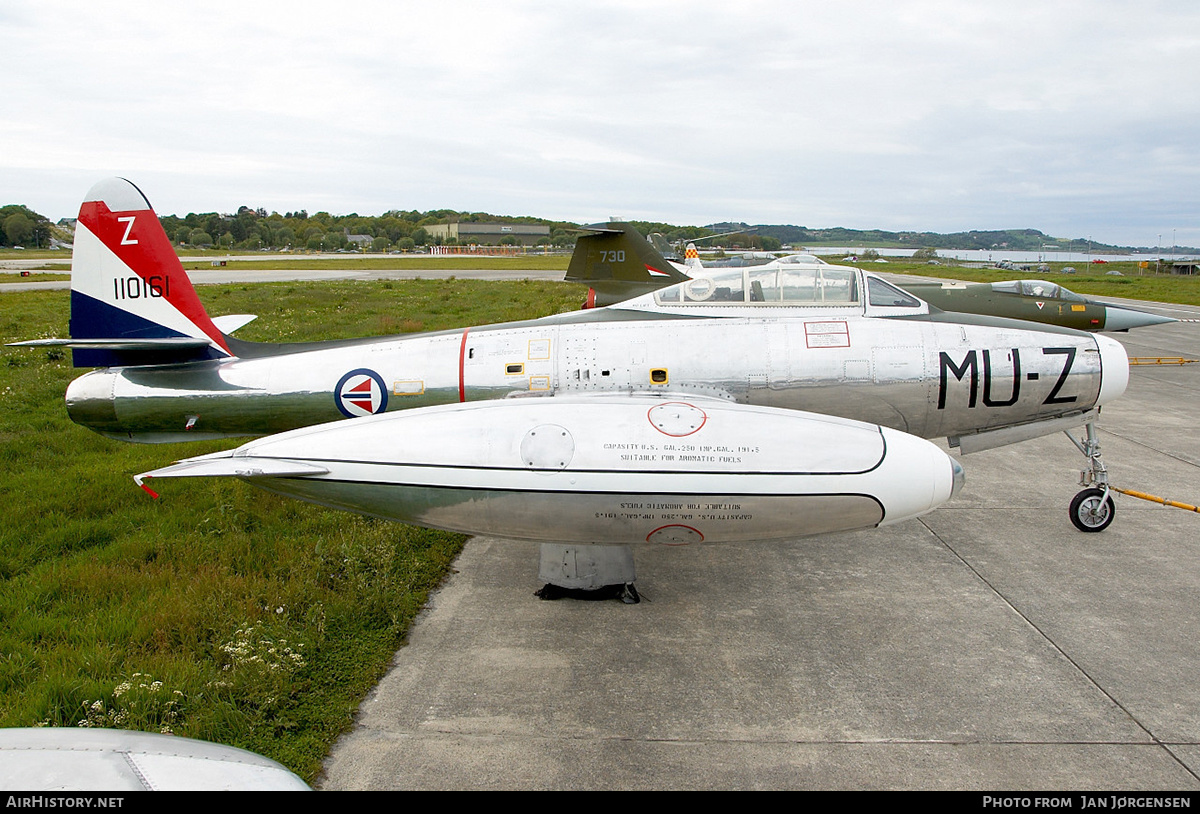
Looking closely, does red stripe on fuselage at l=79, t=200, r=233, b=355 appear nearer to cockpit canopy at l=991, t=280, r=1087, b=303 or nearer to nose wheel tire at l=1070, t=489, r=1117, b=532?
nose wheel tire at l=1070, t=489, r=1117, b=532

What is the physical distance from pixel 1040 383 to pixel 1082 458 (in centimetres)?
381

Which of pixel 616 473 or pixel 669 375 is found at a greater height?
pixel 669 375

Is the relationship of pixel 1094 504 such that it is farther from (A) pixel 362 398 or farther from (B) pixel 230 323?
(B) pixel 230 323

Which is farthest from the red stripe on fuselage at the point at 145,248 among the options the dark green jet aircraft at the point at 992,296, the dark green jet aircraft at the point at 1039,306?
the dark green jet aircraft at the point at 1039,306

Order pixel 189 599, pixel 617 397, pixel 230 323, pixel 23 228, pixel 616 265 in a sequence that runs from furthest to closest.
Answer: pixel 23 228, pixel 616 265, pixel 230 323, pixel 617 397, pixel 189 599

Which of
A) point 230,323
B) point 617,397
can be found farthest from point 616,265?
point 617,397

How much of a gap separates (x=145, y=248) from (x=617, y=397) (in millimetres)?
4326

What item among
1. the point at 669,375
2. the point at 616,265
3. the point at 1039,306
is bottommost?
the point at 669,375

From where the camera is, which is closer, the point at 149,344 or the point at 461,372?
the point at 461,372

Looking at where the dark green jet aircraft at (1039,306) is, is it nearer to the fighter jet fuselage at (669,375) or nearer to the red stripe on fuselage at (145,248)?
the fighter jet fuselage at (669,375)

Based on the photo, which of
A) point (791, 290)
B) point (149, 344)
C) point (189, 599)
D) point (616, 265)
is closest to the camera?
point (189, 599)

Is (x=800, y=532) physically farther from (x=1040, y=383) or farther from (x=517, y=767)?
(x=1040, y=383)

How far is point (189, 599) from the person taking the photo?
4.88 m

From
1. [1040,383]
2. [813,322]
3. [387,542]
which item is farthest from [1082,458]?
[387,542]
